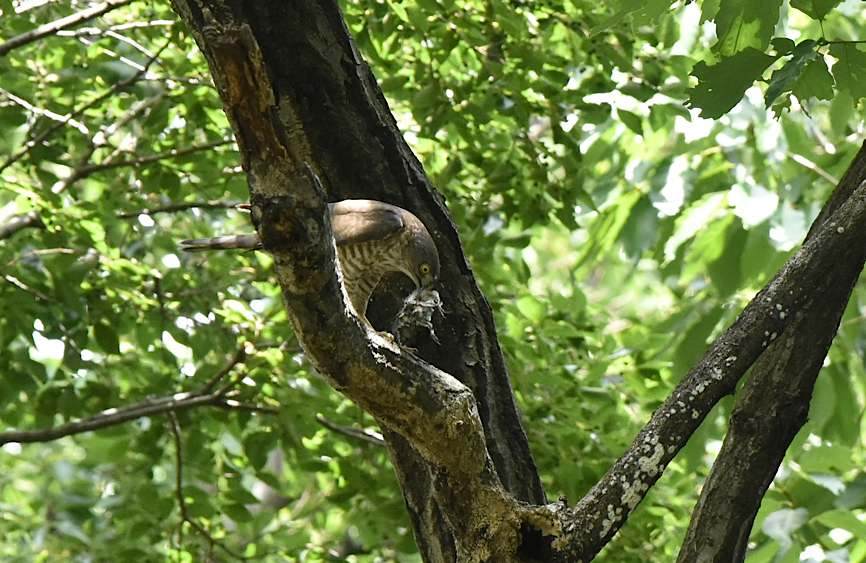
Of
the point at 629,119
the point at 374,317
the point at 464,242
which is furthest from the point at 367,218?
the point at 629,119

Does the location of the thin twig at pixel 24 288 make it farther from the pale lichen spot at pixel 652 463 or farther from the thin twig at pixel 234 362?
the pale lichen spot at pixel 652 463

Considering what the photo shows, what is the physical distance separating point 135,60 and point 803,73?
372 cm

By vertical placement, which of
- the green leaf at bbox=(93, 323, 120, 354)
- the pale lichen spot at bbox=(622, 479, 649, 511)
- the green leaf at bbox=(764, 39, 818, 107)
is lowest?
the pale lichen spot at bbox=(622, 479, 649, 511)

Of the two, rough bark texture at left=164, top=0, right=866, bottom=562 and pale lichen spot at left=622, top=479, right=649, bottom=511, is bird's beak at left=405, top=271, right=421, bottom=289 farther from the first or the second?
pale lichen spot at left=622, top=479, right=649, bottom=511

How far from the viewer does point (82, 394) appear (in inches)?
207

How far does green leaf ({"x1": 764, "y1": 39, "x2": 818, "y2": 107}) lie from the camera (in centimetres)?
271

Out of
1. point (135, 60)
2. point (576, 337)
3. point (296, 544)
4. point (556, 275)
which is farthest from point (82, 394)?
point (556, 275)

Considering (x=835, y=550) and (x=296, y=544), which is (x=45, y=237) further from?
(x=835, y=550)

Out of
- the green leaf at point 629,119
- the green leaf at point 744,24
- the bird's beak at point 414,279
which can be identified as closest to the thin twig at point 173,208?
the bird's beak at point 414,279

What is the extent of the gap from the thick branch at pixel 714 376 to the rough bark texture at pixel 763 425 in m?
0.06

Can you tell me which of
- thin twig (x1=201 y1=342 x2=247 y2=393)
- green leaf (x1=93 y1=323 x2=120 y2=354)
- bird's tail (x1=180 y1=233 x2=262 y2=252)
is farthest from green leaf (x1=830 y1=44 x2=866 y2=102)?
green leaf (x1=93 y1=323 x2=120 y2=354)

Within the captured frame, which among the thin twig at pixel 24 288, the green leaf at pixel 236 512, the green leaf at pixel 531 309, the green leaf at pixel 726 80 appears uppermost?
the thin twig at pixel 24 288

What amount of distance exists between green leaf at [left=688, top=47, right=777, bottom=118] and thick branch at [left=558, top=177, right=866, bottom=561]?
1.62 feet

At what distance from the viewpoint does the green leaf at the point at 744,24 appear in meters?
2.76
